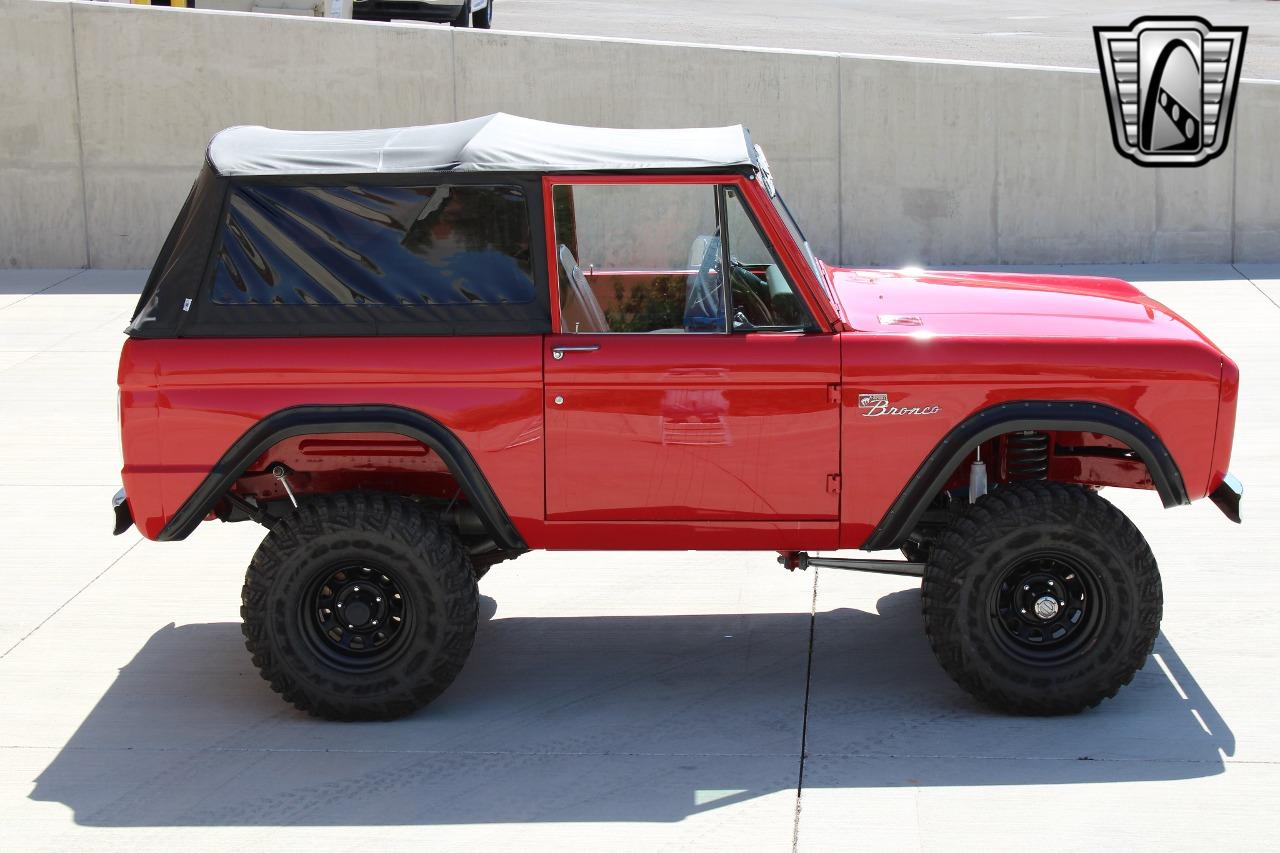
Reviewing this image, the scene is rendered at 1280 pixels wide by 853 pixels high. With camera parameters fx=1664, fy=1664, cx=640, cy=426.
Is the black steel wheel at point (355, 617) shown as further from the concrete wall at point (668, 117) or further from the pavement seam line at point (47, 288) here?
the concrete wall at point (668, 117)

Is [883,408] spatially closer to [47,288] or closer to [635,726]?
[635,726]

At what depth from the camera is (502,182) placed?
5.57 m

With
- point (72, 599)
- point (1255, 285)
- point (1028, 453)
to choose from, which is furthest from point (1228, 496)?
point (1255, 285)

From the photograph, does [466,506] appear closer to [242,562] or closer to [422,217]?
[422,217]

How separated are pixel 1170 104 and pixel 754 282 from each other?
9808 mm

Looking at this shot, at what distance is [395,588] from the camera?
5.72 meters

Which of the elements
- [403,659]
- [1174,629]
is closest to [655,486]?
[403,659]

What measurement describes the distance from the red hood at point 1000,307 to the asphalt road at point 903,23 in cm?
1264

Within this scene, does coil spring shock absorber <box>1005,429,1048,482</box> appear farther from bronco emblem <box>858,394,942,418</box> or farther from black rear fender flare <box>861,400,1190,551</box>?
bronco emblem <box>858,394,942,418</box>

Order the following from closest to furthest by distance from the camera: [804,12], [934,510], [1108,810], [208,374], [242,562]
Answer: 1. [1108,810]
2. [208,374]
3. [934,510]
4. [242,562]
5. [804,12]

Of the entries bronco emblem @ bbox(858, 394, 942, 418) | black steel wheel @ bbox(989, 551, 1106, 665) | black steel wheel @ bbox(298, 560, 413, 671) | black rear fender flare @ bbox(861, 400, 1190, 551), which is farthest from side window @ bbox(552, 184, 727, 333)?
black steel wheel @ bbox(989, 551, 1106, 665)

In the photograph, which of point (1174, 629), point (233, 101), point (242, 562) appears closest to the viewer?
point (1174, 629)

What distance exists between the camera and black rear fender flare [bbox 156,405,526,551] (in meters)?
5.55

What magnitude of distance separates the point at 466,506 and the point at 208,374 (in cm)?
103
